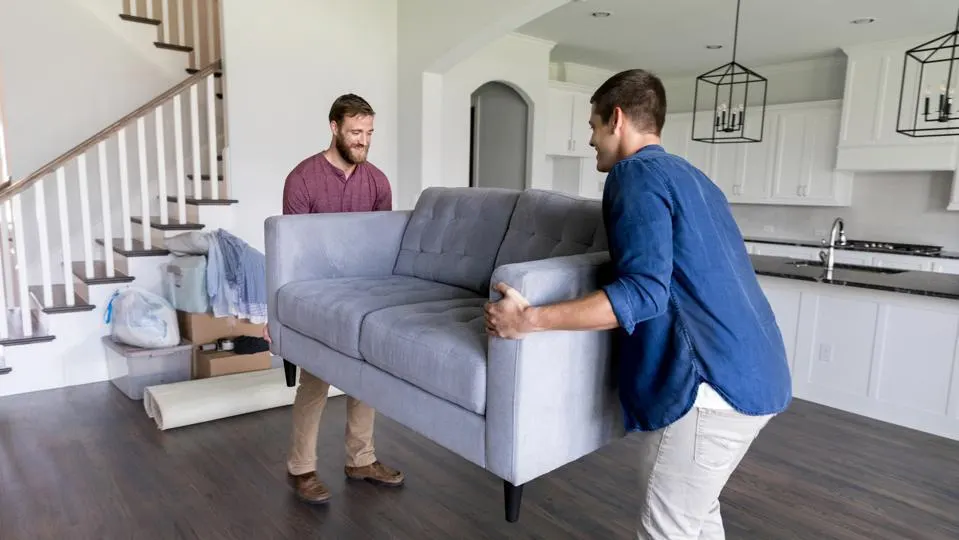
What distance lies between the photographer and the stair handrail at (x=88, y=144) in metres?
3.49

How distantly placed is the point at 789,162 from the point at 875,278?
137 inches

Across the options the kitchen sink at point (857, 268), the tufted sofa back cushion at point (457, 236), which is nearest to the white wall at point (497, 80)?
the tufted sofa back cushion at point (457, 236)

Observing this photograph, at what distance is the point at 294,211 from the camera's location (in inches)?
99.7

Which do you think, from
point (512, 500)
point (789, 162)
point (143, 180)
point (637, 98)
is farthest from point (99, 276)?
point (789, 162)

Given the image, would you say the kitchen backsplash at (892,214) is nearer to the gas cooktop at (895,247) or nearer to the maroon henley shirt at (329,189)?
the gas cooktop at (895,247)

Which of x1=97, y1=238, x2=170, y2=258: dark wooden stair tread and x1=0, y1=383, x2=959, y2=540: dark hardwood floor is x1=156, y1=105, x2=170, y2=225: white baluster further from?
x1=0, y1=383, x2=959, y2=540: dark hardwood floor

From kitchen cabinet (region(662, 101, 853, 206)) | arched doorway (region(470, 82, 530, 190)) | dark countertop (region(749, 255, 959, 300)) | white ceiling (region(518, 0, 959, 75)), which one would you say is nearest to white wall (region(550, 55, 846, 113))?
white ceiling (region(518, 0, 959, 75))

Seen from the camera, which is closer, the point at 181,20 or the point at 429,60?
the point at 429,60

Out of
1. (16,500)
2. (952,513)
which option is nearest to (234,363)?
(16,500)

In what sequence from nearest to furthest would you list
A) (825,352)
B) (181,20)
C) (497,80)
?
(825,352), (181,20), (497,80)

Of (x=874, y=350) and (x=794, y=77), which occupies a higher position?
(x=794, y=77)

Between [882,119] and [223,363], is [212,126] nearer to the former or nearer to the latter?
[223,363]

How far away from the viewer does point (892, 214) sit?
6.21m

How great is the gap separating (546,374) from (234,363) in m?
2.88
